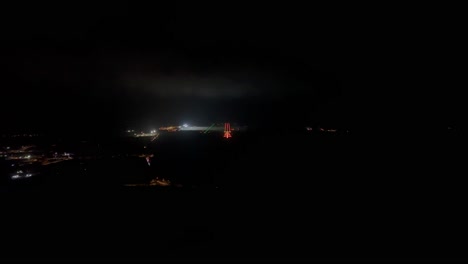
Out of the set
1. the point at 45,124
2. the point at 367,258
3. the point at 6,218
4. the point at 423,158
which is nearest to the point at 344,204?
the point at 367,258

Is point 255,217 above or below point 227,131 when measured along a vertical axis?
below

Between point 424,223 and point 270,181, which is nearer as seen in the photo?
point 424,223

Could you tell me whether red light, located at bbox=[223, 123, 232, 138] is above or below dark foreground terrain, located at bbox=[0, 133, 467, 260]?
above

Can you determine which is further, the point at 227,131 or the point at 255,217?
the point at 227,131

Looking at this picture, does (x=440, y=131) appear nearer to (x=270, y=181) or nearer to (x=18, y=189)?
(x=270, y=181)

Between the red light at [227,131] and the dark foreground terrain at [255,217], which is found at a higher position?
the red light at [227,131]

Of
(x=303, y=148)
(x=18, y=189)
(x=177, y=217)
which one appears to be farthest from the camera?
(x=303, y=148)

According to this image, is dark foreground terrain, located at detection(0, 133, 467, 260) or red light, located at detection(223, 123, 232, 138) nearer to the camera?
dark foreground terrain, located at detection(0, 133, 467, 260)

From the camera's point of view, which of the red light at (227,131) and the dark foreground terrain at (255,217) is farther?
the red light at (227,131)
